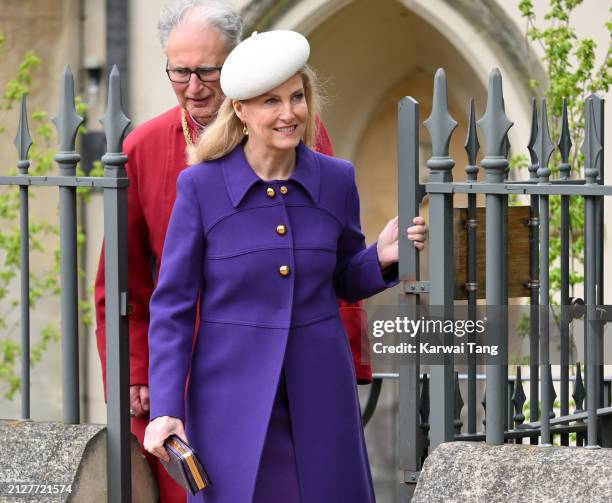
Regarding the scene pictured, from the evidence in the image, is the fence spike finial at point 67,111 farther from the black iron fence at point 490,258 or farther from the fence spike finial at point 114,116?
the black iron fence at point 490,258

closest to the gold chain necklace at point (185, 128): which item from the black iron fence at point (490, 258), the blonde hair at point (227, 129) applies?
the blonde hair at point (227, 129)

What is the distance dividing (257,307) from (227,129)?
0.41 metres

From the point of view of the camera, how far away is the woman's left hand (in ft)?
13.2

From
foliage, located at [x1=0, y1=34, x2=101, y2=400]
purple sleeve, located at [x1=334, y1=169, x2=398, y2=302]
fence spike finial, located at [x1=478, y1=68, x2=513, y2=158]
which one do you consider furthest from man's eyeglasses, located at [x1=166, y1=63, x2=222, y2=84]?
foliage, located at [x1=0, y1=34, x2=101, y2=400]

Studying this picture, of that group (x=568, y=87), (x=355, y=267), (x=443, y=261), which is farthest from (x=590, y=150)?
(x=568, y=87)

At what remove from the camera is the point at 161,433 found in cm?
388

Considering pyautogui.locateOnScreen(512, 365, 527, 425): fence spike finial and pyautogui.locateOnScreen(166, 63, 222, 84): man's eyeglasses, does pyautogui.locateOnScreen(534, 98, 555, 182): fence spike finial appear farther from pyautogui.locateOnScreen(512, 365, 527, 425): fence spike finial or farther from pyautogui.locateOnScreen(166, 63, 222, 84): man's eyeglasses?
pyautogui.locateOnScreen(512, 365, 527, 425): fence spike finial

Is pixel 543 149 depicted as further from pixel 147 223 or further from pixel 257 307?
pixel 147 223

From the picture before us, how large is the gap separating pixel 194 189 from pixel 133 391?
753mm

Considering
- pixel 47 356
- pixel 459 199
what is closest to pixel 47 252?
pixel 47 356

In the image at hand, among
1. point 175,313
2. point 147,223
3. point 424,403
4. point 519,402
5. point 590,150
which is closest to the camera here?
point 590,150

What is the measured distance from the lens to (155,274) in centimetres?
452

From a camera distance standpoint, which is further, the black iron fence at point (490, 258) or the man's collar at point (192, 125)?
the man's collar at point (192, 125)

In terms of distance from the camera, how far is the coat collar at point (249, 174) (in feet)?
13.1
